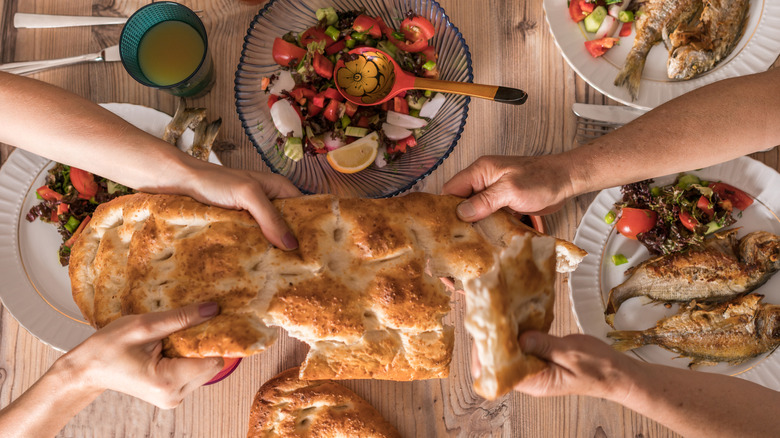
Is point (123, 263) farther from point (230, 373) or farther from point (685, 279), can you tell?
point (685, 279)

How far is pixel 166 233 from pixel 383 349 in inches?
40.5

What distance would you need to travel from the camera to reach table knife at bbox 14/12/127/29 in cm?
303

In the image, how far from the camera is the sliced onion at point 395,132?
9.29ft

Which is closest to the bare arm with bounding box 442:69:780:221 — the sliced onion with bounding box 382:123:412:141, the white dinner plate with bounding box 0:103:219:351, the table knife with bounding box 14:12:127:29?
the sliced onion with bounding box 382:123:412:141

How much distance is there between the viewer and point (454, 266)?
2045 millimetres

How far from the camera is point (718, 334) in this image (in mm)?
2818

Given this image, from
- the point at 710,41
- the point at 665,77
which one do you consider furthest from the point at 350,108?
the point at 710,41

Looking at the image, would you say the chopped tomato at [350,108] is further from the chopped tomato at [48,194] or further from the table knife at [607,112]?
the chopped tomato at [48,194]

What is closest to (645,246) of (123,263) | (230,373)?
(230,373)

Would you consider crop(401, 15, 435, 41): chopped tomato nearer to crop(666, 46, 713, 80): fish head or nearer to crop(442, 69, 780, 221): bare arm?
crop(442, 69, 780, 221): bare arm

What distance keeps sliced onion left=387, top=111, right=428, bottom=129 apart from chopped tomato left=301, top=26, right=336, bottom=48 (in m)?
0.56

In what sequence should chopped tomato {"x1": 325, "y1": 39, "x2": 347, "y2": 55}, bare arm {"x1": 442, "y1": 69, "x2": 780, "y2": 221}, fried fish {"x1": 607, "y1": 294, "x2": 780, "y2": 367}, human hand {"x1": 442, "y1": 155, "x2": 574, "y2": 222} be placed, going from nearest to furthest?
human hand {"x1": 442, "y1": 155, "x2": 574, "y2": 222}
bare arm {"x1": 442, "y1": 69, "x2": 780, "y2": 221}
fried fish {"x1": 607, "y1": 294, "x2": 780, "y2": 367}
chopped tomato {"x1": 325, "y1": 39, "x2": 347, "y2": 55}

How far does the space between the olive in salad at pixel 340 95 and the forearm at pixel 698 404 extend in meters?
1.68

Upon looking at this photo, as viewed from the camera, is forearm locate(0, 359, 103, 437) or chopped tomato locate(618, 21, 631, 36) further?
chopped tomato locate(618, 21, 631, 36)
